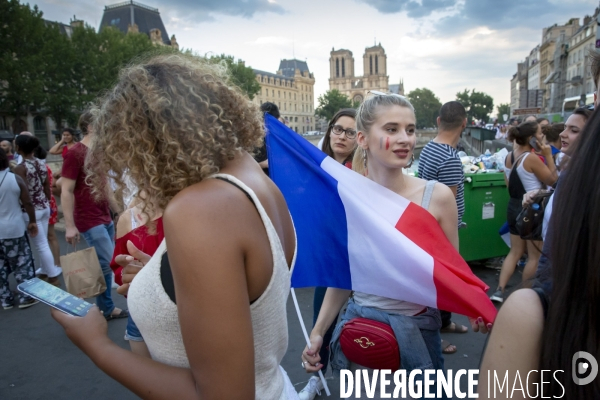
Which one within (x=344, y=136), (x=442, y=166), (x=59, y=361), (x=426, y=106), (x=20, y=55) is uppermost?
(x=426, y=106)

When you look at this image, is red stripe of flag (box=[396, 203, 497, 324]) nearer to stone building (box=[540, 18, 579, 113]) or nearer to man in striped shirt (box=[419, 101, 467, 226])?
man in striped shirt (box=[419, 101, 467, 226])

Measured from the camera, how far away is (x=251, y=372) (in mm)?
1015

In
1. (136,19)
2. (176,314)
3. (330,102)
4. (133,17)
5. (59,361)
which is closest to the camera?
(176,314)

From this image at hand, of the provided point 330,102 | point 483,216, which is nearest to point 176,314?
point 483,216

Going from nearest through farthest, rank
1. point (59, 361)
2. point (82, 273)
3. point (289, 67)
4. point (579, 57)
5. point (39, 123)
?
point (82, 273) → point (59, 361) → point (39, 123) → point (579, 57) → point (289, 67)

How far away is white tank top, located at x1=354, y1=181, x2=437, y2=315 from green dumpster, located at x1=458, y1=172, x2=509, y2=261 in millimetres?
3811

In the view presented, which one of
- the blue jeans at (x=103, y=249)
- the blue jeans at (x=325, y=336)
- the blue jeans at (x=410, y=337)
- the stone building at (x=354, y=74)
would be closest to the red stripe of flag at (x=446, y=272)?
the blue jeans at (x=410, y=337)

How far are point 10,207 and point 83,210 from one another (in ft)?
3.69

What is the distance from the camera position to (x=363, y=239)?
2180mm

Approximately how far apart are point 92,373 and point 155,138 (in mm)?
3199

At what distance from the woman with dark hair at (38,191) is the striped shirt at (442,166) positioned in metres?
4.70

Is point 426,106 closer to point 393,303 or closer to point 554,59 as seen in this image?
point 554,59

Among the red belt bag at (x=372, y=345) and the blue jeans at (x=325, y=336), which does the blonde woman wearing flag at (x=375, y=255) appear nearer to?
the red belt bag at (x=372, y=345)

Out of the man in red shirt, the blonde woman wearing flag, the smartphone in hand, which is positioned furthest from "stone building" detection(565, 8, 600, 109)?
the smartphone in hand
